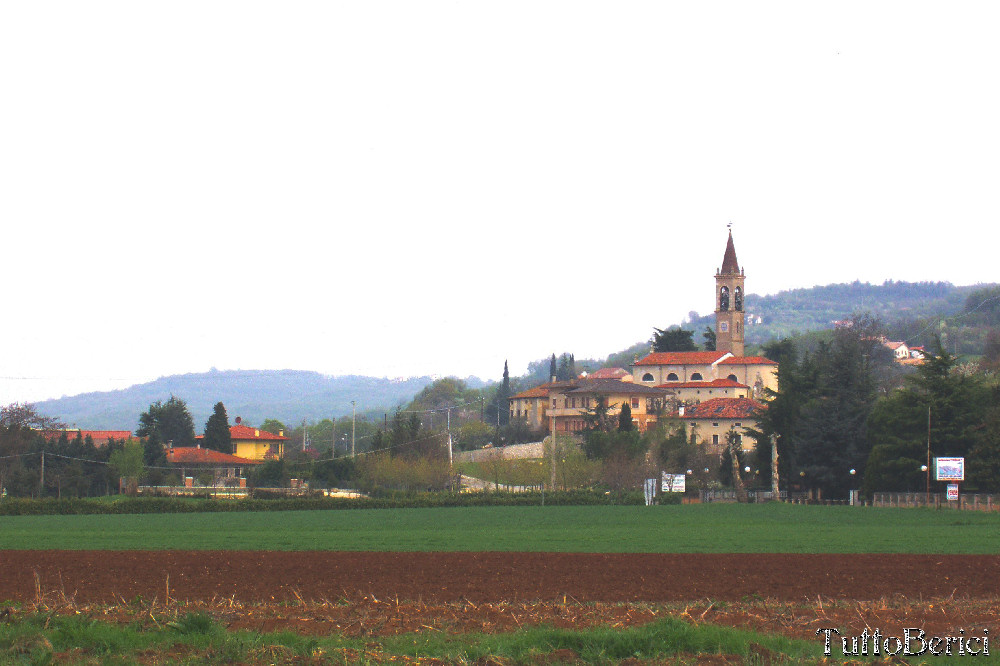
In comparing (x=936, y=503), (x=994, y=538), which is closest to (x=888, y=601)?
(x=994, y=538)

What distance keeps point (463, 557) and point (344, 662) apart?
56.6 ft

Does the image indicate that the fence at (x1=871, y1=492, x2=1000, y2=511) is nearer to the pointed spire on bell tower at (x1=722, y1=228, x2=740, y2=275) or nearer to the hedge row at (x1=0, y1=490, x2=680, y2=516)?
the hedge row at (x1=0, y1=490, x2=680, y2=516)

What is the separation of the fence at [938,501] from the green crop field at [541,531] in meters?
3.18

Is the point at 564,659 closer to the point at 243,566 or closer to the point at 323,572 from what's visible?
the point at 323,572

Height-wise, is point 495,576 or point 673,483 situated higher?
point 495,576

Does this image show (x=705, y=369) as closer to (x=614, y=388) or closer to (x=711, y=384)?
(x=711, y=384)

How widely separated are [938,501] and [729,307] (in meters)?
91.8

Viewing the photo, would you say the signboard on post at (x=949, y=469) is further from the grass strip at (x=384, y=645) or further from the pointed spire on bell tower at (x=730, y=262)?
the pointed spire on bell tower at (x=730, y=262)

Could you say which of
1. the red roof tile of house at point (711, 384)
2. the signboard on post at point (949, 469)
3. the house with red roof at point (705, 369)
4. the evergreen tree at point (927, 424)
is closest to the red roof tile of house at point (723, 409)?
the red roof tile of house at point (711, 384)

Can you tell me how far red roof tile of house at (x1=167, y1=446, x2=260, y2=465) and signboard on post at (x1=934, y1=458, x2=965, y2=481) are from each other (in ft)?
228

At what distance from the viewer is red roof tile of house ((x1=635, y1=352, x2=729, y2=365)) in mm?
140000

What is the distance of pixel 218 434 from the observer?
11919 cm

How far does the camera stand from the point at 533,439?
411 ft

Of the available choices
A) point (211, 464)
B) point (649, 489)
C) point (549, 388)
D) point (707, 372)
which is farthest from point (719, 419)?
point (211, 464)
